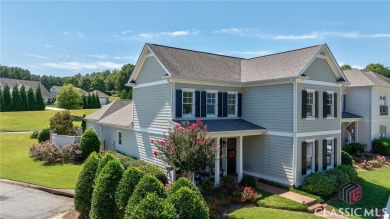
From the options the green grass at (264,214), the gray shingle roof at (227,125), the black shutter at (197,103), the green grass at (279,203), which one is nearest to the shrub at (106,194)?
the green grass at (264,214)

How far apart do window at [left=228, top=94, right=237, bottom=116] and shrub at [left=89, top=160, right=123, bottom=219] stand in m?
9.58

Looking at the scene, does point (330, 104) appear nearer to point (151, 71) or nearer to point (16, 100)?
point (151, 71)

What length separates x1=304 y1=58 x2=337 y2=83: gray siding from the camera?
16427 mm

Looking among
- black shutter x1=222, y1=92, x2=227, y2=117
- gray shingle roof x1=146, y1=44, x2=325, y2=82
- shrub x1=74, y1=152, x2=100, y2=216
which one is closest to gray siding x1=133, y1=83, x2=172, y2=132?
gray shingle roof x1=146, y1=44, x2=325, y2=82

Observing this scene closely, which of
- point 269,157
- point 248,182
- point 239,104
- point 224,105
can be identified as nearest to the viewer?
point 248,182

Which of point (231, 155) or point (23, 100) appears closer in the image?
point (231, 155)

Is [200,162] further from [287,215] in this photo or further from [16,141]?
[16,141]

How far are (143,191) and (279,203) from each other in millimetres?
7401

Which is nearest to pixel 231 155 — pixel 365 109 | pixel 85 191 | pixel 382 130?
pixel 85 191

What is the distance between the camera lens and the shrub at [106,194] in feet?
33.2

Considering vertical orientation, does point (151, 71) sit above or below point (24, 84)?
below

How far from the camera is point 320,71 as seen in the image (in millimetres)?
17156

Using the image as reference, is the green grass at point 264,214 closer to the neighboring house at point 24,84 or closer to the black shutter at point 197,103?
the black shutter at point 197,103

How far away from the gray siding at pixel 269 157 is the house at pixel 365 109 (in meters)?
13.4
